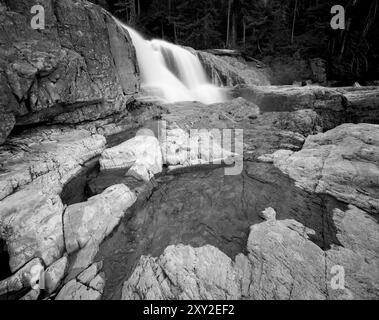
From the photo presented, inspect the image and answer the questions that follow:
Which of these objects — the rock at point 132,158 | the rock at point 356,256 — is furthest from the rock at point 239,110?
the rock at point 356,256

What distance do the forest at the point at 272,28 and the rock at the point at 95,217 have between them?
73.9ft

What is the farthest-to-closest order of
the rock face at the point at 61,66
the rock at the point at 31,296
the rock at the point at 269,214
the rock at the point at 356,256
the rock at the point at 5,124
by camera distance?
the rock face at the point at 61,66 → the rock at the point at 5,124 → the rock at the point at 269,214 → the rock at the point at 31,296 → the rock at the point at 356,256

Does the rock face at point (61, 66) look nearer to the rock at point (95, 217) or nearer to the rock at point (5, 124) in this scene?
the rock at point (5, 124)

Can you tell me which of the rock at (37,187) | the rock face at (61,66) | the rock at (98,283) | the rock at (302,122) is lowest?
the rock at (98,283)

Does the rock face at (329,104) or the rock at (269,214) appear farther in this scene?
A: the rock face at (329,104)

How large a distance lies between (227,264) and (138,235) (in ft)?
7.04

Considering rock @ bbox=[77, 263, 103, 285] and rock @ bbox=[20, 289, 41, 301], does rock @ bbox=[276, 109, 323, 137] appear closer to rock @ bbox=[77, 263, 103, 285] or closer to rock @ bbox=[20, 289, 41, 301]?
rock @ bbox=[77, 263, 103, 285]

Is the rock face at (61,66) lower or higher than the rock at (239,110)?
higher

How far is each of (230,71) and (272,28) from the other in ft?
34.9

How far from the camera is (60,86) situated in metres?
6.42

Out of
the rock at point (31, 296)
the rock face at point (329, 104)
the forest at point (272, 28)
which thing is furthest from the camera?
the forest at point (272, 28)

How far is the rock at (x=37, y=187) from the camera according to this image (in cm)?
378
